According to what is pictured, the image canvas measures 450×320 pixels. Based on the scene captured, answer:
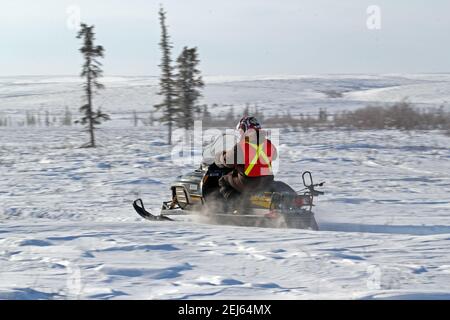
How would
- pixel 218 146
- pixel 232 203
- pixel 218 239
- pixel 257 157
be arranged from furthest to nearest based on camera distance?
pixel 218 146
pixel 232 203
pixel 257 157
pixel 218 239

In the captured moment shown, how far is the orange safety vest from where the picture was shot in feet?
30.9

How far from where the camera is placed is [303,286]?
5488 millimetres

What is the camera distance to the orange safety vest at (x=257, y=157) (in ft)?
30.9

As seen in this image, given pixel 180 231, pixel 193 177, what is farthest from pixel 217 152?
pixel 180 231

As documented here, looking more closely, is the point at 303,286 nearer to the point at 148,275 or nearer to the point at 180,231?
the point at 148,275

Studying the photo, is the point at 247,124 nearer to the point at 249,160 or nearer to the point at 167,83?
the point at 249,160

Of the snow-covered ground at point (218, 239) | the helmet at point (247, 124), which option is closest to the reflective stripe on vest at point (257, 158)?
the helmet at point (247, 124)

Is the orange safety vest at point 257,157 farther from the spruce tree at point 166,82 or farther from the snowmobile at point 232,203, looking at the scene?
the spruce tree at point 166,82

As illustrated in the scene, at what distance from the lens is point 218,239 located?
7.74 metres

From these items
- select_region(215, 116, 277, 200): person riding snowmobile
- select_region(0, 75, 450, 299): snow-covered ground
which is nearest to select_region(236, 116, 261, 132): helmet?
select_region(215, 116, 277, 200): person riding snowmobile

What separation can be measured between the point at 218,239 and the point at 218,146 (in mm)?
2852

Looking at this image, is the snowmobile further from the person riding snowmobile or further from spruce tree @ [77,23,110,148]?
spruce tree @ [77,23,110,148]

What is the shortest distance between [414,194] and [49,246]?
9.18 meters

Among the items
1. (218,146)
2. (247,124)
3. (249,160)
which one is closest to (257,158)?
(249,160)
